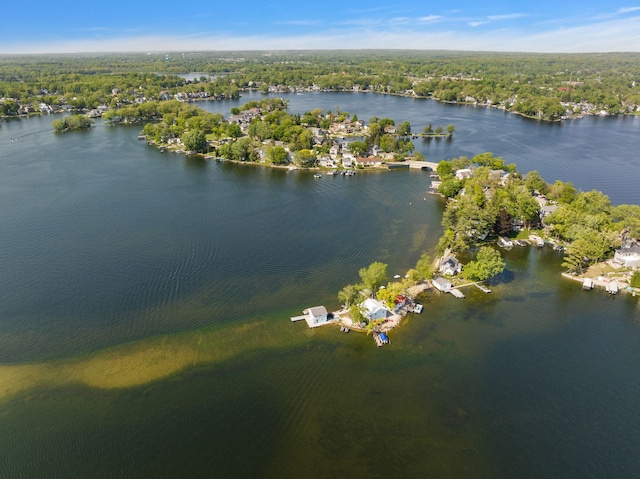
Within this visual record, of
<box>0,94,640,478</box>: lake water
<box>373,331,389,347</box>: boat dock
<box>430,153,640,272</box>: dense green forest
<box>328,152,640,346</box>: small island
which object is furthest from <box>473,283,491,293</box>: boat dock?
<box>373,331,389,347</box>: boat dock

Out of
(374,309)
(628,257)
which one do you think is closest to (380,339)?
(374,309)

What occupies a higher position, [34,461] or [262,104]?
[262,104]

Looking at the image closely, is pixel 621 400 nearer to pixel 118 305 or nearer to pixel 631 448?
pixel 631 448

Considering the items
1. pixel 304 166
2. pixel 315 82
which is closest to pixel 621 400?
pixel 304 166

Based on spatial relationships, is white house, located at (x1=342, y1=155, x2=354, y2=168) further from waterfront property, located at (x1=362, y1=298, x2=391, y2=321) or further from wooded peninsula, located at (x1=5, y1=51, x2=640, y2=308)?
waterfront property, located at (x1=362, y1=298, x2=391, y2=321)

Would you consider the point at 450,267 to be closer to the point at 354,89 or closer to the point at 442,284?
the point at 442,284

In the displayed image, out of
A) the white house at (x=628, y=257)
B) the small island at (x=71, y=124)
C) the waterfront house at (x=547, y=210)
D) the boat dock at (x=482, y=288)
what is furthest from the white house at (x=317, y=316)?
the small island at (x=71, y=124)

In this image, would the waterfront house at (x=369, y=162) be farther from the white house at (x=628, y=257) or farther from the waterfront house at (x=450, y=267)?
the white house at (x=628, y=257)
